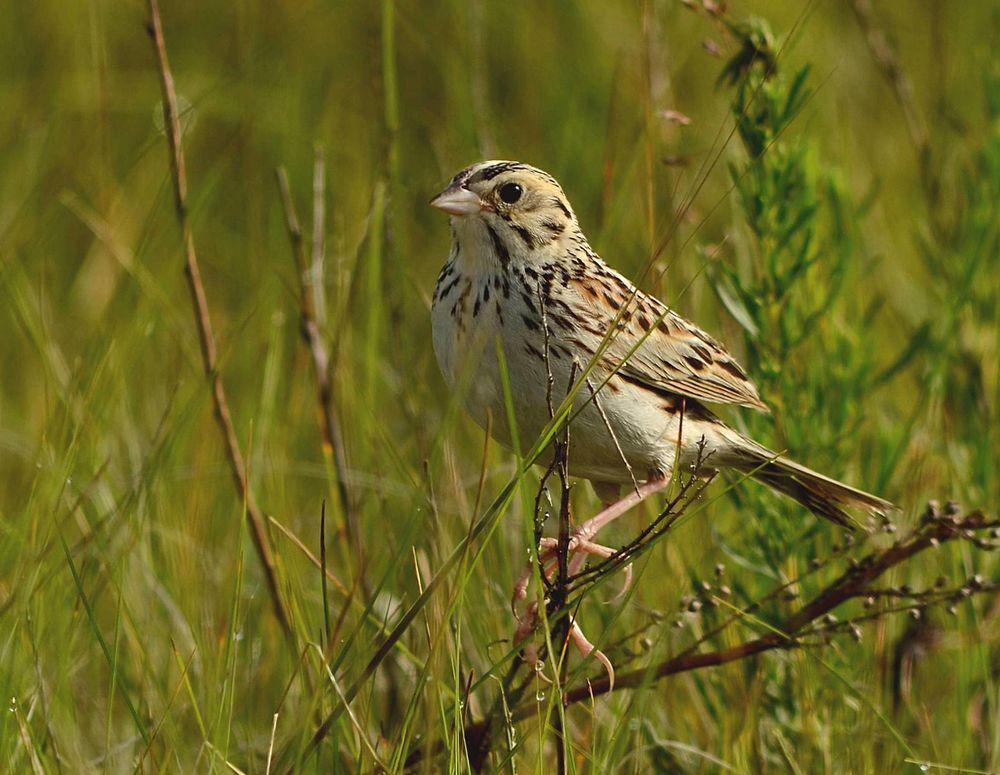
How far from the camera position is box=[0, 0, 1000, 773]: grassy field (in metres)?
2.55

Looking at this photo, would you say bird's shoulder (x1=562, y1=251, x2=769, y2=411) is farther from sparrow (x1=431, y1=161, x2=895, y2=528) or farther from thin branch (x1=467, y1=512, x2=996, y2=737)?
thin branch (x1=467, y1=512, x2=996, y2=737)

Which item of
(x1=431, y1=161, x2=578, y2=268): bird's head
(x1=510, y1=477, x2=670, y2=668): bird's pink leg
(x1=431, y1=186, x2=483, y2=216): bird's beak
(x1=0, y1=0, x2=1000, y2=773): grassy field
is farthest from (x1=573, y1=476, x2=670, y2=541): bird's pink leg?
(x1=431, y1=186, x2=483, y2=216): bird's beak

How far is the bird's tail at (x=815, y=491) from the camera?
2.99m

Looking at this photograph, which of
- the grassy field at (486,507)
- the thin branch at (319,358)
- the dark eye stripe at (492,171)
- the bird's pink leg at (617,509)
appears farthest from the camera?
the thin branch at (319,358)

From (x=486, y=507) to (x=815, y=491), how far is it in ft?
2.73

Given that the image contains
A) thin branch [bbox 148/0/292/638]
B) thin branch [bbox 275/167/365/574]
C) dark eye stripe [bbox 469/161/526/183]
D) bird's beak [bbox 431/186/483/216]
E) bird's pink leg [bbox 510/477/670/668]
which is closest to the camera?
bird's pink leg [bbox 510/477/670/668]

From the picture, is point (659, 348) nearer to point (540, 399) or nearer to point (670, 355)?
point (670, 355)

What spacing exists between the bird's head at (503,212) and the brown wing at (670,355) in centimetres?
15

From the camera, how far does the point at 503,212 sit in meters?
2.98

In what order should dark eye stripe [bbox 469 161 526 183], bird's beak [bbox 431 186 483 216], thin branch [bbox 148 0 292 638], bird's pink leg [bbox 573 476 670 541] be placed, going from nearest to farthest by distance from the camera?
bird's pink leg [bbox 573 476 670 541] < bird's beak [bbox 431 186 483 216] < dark eye stripe [bbox 469 161 526 183] < thin branch [bbox 148 0 292 638]

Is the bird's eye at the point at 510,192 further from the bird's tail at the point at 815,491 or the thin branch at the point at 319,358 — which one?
the bird's tail at the point at 815,491

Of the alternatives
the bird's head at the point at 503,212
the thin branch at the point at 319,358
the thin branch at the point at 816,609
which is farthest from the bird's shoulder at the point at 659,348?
the thin branch at the point at 319,358

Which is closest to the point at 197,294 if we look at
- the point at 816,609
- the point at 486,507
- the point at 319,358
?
the point at 319,358

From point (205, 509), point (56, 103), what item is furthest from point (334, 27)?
point (205, 509)
